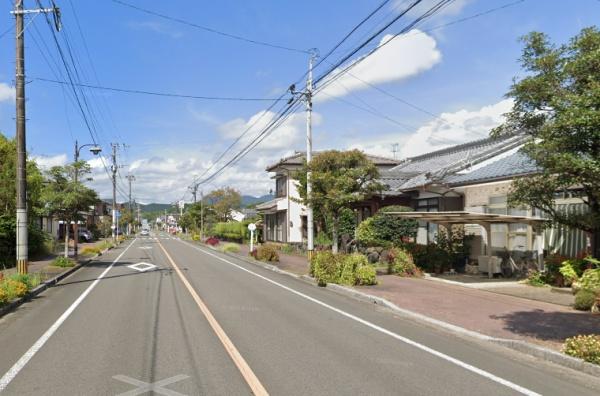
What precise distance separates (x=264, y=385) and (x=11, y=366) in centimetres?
337

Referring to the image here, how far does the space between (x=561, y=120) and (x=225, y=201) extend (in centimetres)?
7498

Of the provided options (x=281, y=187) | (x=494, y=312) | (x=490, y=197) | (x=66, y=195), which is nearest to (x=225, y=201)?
(x=281, y=187)

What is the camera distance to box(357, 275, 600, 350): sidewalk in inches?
373

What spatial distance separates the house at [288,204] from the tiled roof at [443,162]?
24.1 feet

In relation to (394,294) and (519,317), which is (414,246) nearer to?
(394,294)

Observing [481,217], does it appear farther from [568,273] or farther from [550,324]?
[550,324]

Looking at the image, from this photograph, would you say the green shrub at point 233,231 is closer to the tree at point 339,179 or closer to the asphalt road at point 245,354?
the tree at point 339,179

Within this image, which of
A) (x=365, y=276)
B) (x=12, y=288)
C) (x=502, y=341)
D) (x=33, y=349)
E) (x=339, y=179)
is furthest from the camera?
(x=339, y=179)

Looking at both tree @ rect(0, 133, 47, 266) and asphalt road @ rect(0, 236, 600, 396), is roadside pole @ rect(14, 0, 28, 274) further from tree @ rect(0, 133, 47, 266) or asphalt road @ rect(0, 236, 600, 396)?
tree @ rect(0, 133, 47, 266)

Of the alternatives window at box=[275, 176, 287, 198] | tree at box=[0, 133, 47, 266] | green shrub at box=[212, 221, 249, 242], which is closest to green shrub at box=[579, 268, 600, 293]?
tree at box=[0, 133, 47, 266]

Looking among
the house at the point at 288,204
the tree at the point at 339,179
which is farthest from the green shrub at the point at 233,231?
the tree at the point at 339,179

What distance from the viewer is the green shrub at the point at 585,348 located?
709 cm

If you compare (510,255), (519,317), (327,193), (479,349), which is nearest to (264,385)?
(479,349)

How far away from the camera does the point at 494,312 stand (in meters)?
11.8
